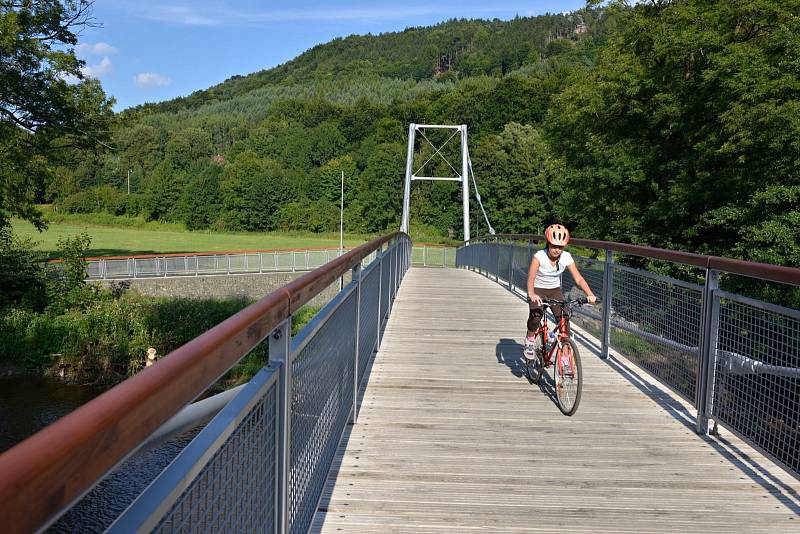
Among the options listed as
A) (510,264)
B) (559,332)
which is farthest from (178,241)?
(559,332)

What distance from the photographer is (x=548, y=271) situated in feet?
18.0

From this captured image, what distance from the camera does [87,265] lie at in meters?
29.8

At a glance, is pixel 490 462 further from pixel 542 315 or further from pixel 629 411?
pixel 542 315

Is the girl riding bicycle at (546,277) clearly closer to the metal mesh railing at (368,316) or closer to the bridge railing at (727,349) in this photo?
the bridge railing at (727,349)

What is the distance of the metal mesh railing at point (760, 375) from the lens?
3.60m

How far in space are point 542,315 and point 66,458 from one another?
4.79m

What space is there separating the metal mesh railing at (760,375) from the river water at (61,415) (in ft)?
24.5

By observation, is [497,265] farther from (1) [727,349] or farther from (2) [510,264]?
(1) [727,349]

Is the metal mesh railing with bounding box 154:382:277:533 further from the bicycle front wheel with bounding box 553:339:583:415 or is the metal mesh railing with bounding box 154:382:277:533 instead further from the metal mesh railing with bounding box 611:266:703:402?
the metal mesh railing with bounding box 611:266:703:402

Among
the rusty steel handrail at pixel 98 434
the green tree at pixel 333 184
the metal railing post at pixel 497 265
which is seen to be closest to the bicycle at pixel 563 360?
the rusty steel handrail at pixel 98 434

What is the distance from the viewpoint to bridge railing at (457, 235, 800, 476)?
3.63m

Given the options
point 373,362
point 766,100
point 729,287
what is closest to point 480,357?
point 373,362

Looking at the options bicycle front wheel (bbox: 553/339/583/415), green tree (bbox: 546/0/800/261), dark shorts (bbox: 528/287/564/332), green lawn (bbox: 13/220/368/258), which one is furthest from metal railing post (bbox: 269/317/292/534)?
green lawn (bbox: 13/220/368/258)

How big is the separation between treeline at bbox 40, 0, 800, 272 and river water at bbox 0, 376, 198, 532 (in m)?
8.13
